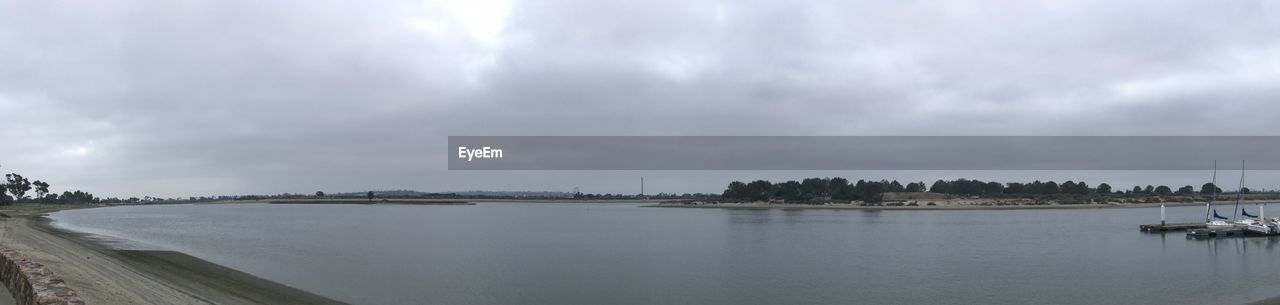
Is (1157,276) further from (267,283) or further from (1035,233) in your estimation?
(267,283)

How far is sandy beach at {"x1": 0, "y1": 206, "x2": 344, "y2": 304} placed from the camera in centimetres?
1360

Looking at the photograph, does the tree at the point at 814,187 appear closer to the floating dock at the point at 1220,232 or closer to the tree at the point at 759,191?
the tree at the point at 759,191

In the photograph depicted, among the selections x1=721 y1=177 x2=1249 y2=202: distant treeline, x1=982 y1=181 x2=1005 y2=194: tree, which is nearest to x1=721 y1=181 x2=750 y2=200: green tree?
x1=721 y1=177 x2=1249 y2=202: distant treeline

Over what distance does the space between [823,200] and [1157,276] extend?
139 metres

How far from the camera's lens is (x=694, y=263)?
103 ft

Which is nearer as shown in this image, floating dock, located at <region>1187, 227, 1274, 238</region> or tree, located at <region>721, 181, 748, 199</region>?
floating dock, located at <region>1187, 227, 1274, 238</region>

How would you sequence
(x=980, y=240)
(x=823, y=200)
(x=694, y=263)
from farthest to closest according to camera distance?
(x=823, y=200)
(x=980, y=240)
(x=694, y=263)

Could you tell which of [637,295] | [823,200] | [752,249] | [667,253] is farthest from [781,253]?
[823,200]

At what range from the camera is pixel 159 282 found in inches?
769

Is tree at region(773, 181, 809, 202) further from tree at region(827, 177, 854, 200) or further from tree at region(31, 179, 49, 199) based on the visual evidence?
tree at region(31, 179, 49, 199)

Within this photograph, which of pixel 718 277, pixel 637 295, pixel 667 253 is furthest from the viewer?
pixel 667 253

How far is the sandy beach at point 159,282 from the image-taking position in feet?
44.6

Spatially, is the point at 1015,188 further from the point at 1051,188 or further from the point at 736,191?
the point at 736,191

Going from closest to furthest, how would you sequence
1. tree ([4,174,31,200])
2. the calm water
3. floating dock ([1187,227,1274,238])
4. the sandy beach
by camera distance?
the sandy beach, the calm water, floating dock ([1187,227,1274,238]), tree ([4,174,31,200])
